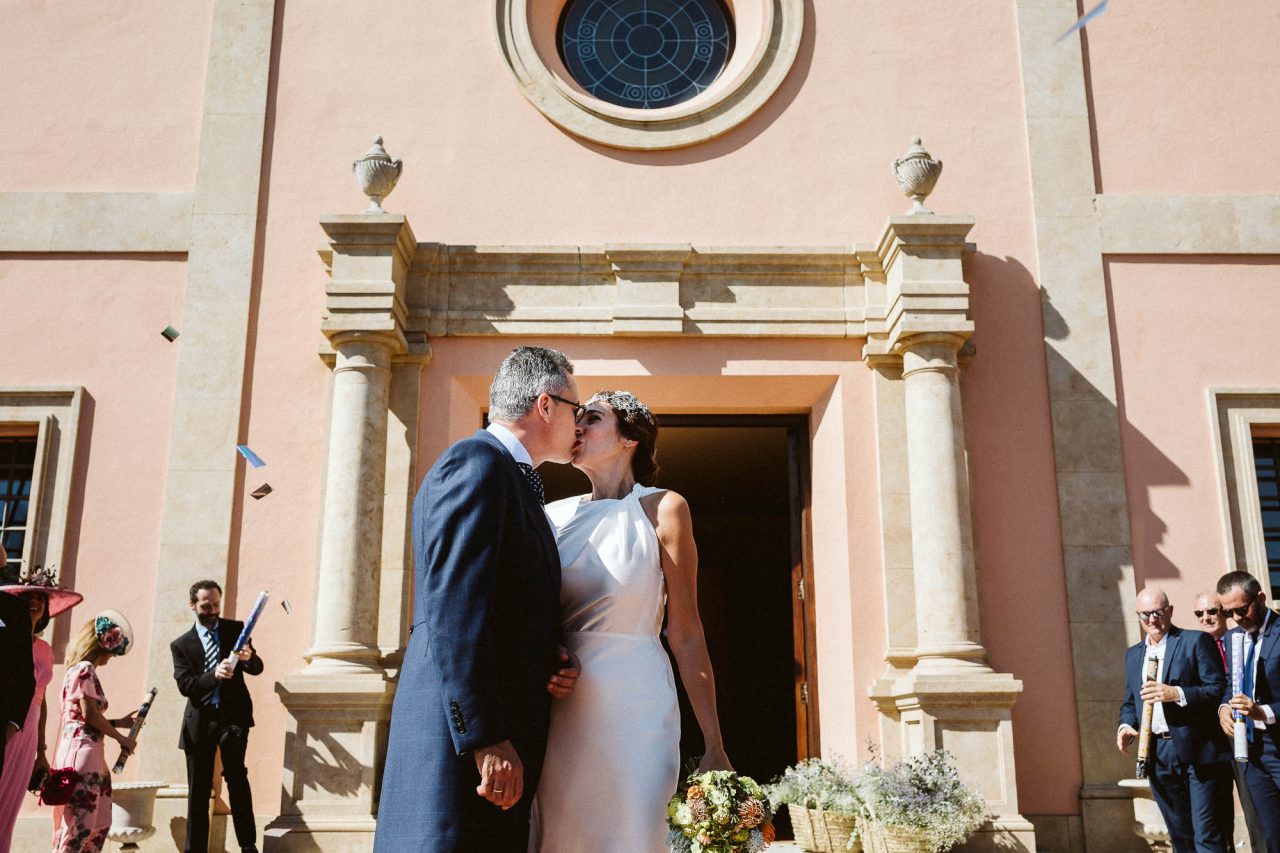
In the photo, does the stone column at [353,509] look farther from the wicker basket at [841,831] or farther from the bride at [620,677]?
the bride at [620,677]

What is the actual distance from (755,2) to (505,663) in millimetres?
8410

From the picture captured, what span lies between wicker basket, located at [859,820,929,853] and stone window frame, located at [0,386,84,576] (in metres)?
6.19

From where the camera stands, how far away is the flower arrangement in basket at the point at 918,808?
24.0ft

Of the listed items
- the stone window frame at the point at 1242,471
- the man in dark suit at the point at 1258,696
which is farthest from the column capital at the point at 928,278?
the man in dark suit at the point at 1258,696

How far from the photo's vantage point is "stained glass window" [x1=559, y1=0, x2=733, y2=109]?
10.5 metres

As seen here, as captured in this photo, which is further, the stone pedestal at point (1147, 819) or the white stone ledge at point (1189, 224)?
the white stone ledge at point (1189, 224)

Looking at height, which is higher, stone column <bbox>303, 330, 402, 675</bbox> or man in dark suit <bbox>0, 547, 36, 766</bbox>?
stone column <bbox>303, 330, 402, 675</bbox>

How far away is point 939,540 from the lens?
8.51 m

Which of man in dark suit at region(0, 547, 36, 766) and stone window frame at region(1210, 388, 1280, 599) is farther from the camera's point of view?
stone window frame at region(1210, 388, 1280, 599)

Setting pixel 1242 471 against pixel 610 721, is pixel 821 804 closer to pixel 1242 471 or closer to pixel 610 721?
pixel 1242 471

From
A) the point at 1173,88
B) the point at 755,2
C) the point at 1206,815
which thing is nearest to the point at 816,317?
the point at 755,2

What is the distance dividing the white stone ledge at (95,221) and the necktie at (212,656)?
3.31 metres

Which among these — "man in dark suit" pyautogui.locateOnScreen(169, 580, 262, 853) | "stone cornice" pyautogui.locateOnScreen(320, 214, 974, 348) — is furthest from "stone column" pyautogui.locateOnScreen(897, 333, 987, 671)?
"man in dark suit" pyautogui.locateOnScreen(169, 580, 262, 853)

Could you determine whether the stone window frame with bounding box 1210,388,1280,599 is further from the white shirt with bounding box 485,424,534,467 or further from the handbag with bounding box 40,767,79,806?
the handbag with bounding box 40,767,79,806
